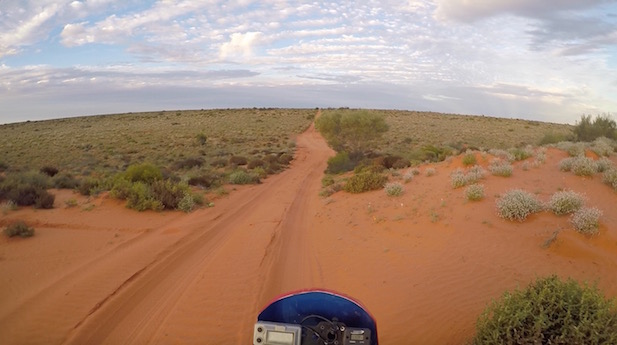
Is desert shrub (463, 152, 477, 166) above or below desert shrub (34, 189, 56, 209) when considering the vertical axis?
above

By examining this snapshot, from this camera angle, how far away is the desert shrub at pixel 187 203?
13.5 m

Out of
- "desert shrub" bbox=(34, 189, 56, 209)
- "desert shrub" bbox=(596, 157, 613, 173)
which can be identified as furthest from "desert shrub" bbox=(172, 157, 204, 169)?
"desert shrub" bbox=(596, 157, 613, 173)

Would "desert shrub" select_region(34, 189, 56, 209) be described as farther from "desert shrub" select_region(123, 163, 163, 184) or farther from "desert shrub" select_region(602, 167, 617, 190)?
"desert shrub" select_region(602, 167, 617, 190)

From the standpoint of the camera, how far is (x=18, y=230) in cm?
983

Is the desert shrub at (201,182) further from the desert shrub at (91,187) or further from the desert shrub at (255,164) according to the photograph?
the desert shrub at (255,164)

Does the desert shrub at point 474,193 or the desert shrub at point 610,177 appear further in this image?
the desert shrub at point 610,177

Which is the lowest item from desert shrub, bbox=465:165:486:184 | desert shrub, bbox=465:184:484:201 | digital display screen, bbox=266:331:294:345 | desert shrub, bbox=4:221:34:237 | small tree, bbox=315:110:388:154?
desert shrub, bbox=4:221:34:237

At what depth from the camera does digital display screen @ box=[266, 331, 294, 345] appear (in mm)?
3373

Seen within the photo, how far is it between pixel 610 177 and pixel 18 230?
15.0 m

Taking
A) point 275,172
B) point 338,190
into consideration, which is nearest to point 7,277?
point 338,190

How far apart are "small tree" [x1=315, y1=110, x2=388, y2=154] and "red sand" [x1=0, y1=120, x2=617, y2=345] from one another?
50.5 ft

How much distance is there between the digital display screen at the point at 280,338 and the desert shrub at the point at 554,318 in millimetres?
2337

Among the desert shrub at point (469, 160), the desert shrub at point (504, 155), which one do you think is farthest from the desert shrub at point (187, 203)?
the desert shrub at point (504, 155)

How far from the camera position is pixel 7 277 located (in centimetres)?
778
